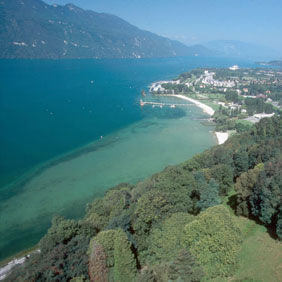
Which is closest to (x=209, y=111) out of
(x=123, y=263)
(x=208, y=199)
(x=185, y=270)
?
(x=208, y=199)

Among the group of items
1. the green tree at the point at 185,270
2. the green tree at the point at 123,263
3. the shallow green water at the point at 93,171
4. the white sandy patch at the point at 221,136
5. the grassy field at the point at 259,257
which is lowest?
the shallow green water at the point at 93,171

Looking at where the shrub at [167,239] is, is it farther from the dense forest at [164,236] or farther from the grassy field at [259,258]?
the grassy field at [259,258]

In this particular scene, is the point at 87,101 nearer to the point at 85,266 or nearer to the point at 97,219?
the point at 97,219

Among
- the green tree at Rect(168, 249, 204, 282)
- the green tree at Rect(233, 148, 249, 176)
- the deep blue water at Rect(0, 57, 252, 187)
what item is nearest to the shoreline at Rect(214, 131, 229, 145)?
the deep blue water at Rect(0, 57, 252, 187)

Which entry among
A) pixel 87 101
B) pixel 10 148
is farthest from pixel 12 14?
pixel 10 148

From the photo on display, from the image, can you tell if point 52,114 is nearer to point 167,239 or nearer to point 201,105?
point 201,105

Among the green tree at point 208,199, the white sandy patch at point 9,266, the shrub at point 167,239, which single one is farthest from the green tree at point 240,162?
the white sandy patch at point 9,266
